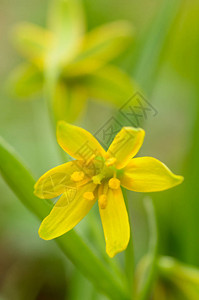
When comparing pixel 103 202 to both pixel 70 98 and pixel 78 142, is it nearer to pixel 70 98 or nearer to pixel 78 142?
pixel 78 142

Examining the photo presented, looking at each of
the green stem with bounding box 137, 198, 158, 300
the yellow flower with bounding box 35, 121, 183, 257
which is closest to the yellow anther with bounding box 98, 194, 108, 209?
the yellow flower with bounding box 35, 121, 183, 257

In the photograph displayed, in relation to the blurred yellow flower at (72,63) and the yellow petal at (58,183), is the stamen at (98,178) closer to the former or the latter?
the yellow petal at (58,183)

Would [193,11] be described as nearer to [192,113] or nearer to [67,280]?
[192,113]

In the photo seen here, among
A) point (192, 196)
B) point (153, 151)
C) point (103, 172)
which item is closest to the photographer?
point (103, 172)

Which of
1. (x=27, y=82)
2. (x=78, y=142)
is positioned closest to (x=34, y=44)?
(x=27, y=82)

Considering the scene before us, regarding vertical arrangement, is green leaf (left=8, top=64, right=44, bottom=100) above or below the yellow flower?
above

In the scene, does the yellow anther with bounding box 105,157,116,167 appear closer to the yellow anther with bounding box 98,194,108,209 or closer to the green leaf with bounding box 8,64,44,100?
the yellow anther with bounding box 98,194,108,209

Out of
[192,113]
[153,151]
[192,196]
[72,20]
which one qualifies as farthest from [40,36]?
[153,151]
